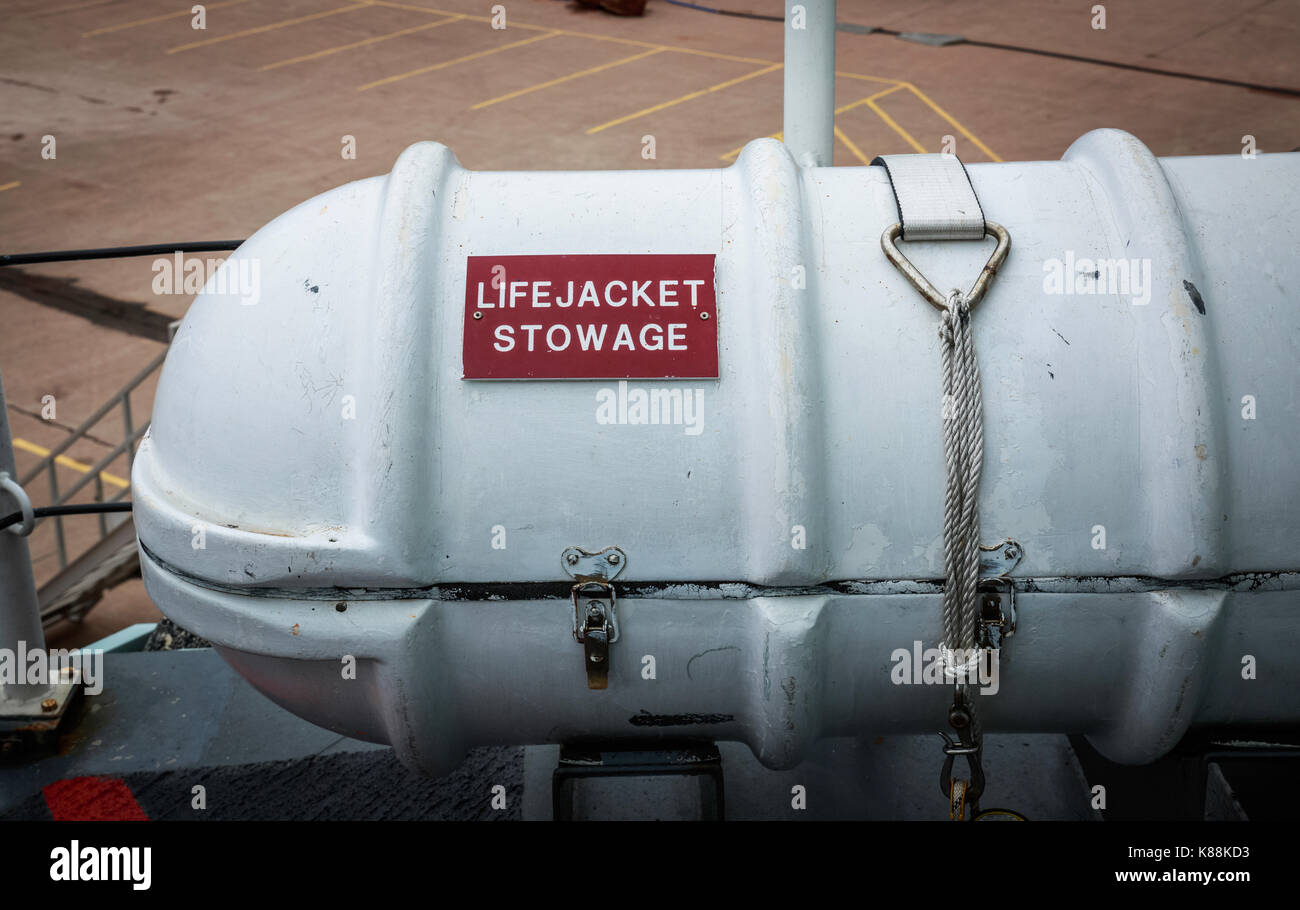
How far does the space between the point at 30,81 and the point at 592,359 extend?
646 inches

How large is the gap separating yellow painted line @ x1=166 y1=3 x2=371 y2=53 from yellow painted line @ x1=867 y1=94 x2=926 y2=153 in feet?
32.5

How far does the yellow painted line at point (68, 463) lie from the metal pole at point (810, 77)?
221 inches

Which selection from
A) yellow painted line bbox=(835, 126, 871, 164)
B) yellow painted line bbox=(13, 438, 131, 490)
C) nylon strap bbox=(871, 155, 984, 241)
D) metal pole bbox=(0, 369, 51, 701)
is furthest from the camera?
yellow painted line bbox=(835, 126, 871, 164)

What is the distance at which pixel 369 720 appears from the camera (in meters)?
2.74

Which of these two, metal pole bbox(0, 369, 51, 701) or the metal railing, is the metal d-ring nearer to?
metal pole bbox(0, 369, 51, 701)

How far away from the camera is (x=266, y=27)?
17.9m

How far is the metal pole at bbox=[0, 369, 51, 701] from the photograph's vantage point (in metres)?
3.78

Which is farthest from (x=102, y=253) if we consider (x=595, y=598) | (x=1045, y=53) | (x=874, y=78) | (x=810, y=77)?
(x=1045, y=53)

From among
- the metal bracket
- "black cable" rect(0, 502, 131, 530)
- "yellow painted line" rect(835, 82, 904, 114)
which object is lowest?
"black cable" rect(0, 502, 131, 530)

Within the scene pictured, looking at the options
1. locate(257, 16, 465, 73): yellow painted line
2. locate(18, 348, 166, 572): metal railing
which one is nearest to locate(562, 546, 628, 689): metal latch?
locate(18, 348, 166, 572): metal railing

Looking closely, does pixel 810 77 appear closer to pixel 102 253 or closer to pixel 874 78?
pixel 102 253

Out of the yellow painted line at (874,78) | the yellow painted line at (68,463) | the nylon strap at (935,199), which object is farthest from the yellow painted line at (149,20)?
the nylon strap at (935,199)

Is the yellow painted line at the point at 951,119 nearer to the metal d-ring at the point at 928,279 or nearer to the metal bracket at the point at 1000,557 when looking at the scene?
the metal d-ring at the point at 928,279

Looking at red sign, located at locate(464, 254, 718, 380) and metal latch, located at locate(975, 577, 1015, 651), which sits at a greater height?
red sign, located at locate(464, 254, 718, 380)
